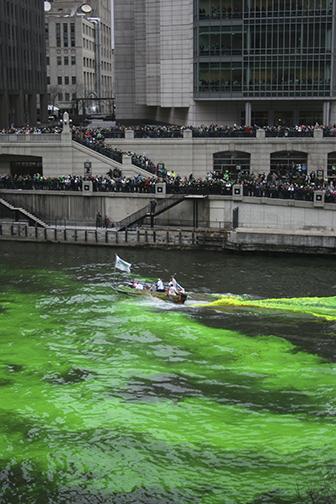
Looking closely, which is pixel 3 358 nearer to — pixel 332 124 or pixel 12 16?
pixel 332 124

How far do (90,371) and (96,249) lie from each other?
29673 mm

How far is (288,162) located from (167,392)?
45.9 meters

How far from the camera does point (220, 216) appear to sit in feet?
209

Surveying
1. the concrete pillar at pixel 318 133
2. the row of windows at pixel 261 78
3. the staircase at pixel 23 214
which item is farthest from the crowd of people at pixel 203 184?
the row of windows at pixel 261 78

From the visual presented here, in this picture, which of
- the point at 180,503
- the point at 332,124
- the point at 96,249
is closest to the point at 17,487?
the point at 180,503

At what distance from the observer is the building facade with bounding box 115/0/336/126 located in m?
77.8

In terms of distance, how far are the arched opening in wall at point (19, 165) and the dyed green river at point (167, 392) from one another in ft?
90.2

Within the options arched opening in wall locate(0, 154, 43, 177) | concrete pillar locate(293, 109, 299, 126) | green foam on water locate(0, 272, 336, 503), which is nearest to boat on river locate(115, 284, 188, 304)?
green foam on water locate(0, 272, 336, 503)

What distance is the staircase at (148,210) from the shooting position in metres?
63.9

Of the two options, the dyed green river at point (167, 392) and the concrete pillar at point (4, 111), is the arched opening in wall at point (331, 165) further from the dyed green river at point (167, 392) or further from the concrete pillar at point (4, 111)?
the concrete pillar at point (4, 111)

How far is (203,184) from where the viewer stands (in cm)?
6388

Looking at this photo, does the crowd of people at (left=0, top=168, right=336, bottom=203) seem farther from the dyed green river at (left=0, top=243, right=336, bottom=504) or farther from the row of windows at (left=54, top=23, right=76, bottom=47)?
the row of windows at (left=54, top=23, right=76, bottom=47)

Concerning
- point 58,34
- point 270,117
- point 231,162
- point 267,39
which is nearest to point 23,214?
point 231,162

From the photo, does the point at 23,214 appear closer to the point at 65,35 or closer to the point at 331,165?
the point at 331,165
